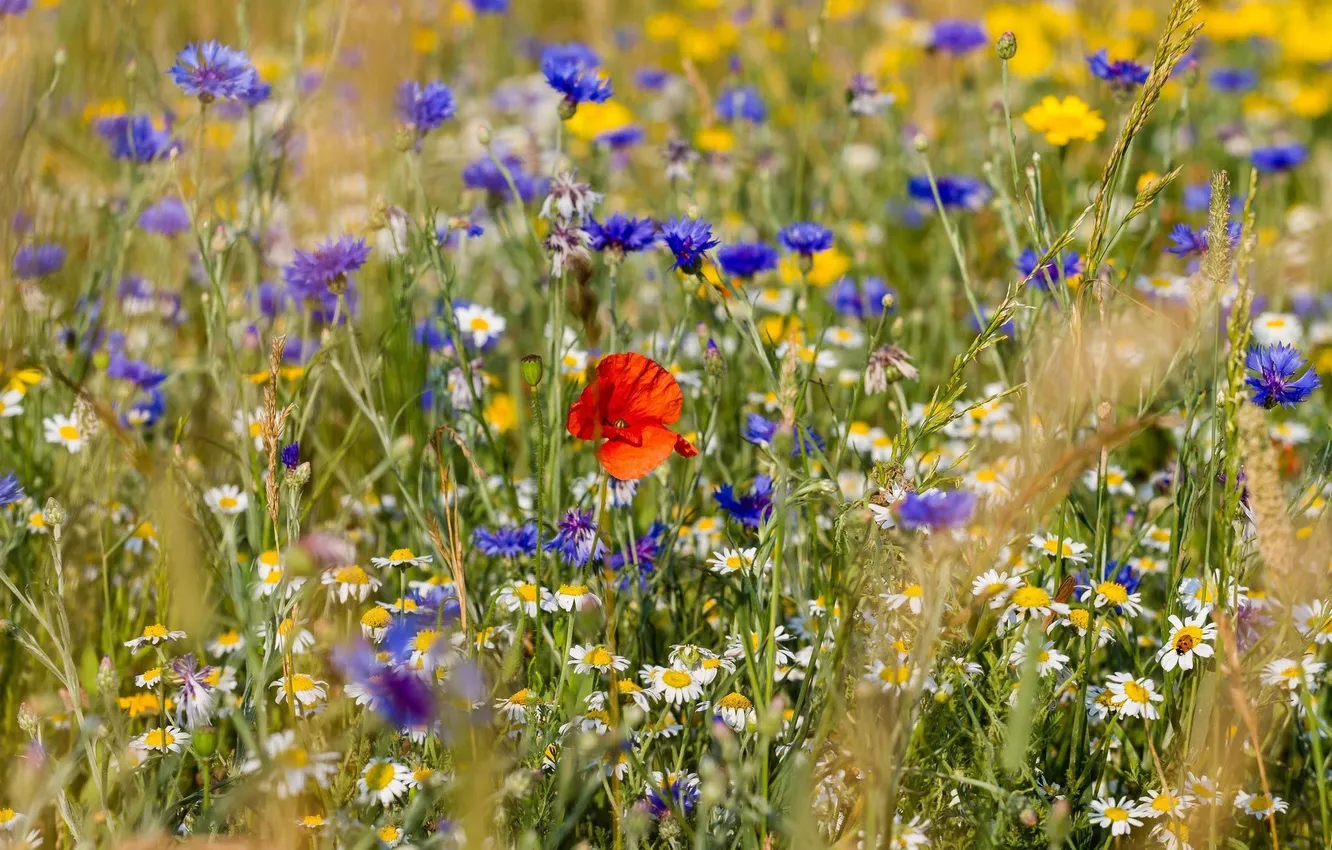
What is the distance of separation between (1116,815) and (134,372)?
6.22 ft

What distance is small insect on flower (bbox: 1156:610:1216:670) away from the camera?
1.61m

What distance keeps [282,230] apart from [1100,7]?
10.6 ft

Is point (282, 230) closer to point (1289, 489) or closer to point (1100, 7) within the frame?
point (1289, 489)

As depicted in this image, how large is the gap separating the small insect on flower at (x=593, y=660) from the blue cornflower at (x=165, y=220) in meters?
1.86

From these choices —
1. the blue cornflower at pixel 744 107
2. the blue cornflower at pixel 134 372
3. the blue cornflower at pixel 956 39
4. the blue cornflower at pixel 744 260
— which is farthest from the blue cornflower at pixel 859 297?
the blue cornflower at pixel 134 372

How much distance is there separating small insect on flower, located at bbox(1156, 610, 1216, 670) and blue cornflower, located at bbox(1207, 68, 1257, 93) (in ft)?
11.7

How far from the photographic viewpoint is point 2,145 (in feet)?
5.55

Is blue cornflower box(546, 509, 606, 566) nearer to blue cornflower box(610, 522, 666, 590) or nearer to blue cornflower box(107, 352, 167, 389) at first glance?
blue cornflower box(610, 522, 666, 590)

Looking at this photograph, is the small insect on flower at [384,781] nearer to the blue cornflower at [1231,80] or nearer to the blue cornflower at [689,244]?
the blue cornflower at [689,244]

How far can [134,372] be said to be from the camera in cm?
242

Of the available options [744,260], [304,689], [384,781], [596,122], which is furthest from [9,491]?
[596,122]

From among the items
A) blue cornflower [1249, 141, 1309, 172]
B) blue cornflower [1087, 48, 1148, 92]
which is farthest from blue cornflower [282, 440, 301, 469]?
blue cornflower [1249, 141, 1309, 172]

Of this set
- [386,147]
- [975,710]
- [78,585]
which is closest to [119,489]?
[78,585]

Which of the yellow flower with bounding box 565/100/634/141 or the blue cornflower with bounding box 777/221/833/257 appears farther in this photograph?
the yellow flower with bounding box 565/100/634/141
